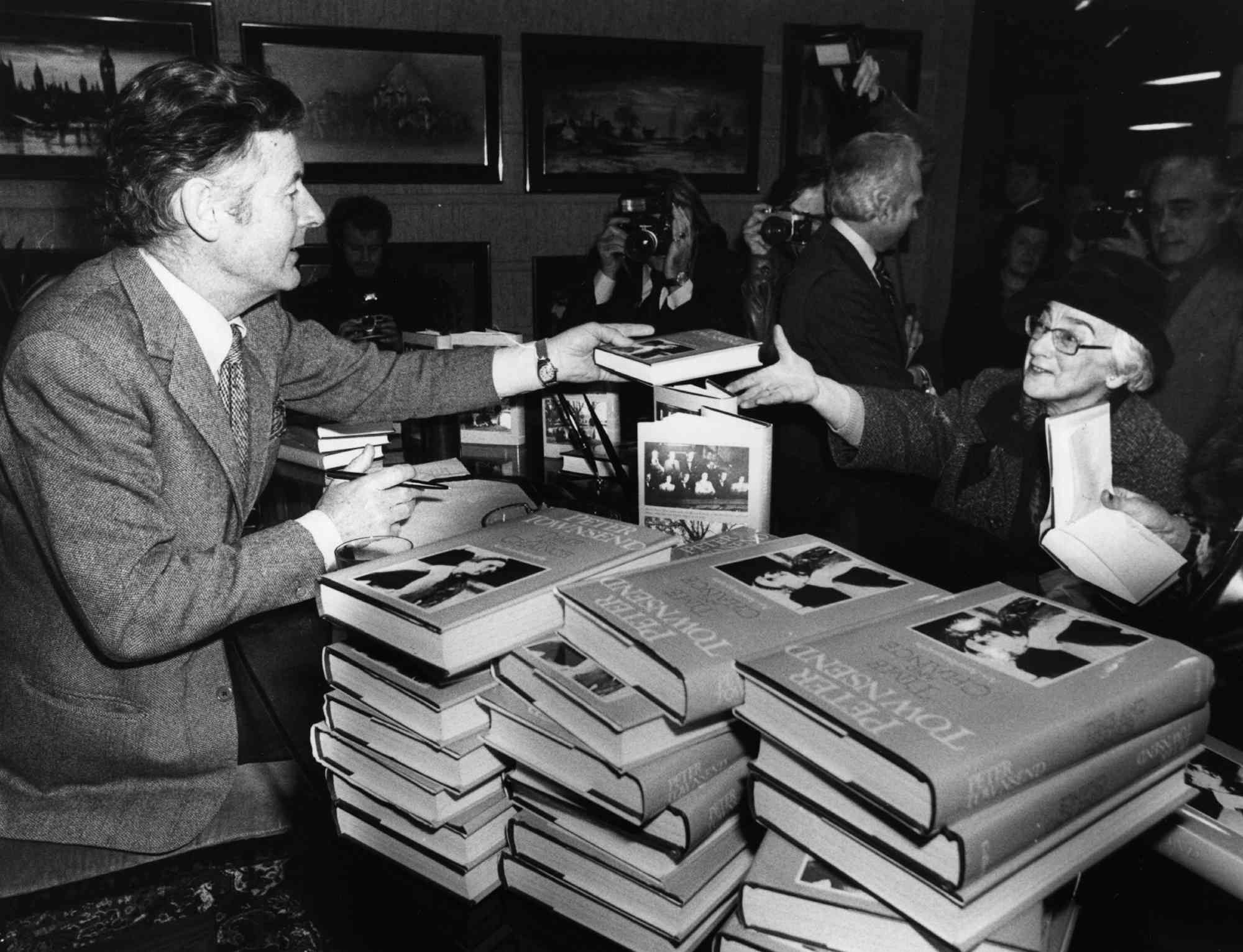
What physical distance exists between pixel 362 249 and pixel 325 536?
3300 mm

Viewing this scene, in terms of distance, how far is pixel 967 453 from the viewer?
6.08 feet

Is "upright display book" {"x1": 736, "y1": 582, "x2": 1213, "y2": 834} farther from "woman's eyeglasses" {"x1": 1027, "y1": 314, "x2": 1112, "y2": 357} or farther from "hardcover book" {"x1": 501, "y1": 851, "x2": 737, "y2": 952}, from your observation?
"woman's eyeglasses" {"x1": 1027, "y1": 314, "x2": 1112, "y2": 357}

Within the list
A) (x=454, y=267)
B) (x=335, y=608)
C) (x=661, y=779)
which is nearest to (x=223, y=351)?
(x=335, y=608)

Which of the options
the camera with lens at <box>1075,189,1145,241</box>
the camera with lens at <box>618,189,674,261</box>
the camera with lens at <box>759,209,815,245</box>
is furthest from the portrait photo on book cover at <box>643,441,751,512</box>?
the camera with lens at <box>618,189,674,261</box>

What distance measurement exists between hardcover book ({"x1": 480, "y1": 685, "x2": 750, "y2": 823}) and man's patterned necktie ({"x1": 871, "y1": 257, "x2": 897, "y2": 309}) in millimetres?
2376

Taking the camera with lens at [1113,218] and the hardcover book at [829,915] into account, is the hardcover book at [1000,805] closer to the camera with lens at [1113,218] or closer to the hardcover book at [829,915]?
the hardcover book at [829,915]

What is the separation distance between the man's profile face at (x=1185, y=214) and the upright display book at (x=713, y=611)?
0.87 m

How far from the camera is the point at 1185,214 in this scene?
61.1 inches

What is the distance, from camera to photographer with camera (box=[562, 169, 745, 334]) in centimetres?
387

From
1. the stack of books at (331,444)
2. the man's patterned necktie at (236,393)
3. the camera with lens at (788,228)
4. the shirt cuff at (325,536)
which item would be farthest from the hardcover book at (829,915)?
the camera with lens at (788,228)

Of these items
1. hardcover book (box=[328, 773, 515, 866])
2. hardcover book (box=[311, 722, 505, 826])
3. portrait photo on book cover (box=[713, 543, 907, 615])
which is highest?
→ portrait photo on book cover (box=[713, 543, 907, 615])

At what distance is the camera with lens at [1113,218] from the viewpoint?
1.76 metres

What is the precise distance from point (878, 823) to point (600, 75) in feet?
16.5

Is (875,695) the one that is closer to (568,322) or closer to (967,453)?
(967,453)
